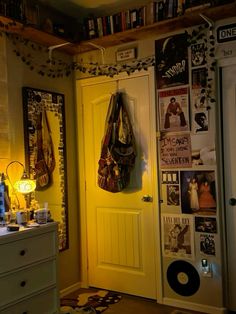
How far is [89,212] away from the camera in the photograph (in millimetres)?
3641

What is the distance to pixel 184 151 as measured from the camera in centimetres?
306

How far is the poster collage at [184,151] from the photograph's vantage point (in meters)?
2.96

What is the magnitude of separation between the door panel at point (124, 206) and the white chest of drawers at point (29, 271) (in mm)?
866

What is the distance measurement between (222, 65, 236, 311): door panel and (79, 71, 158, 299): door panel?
2.07 feet

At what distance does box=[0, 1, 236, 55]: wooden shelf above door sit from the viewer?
275 centimetres

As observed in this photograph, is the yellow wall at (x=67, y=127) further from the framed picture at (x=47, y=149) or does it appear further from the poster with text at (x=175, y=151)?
the poster with text at (x=175, y=151)

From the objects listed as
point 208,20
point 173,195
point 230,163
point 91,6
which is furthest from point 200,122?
point 91,6

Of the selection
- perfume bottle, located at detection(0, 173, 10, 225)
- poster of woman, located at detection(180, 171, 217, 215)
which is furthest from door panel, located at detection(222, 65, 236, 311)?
perfume bottle, located at detection(0, 173, 10, 225)

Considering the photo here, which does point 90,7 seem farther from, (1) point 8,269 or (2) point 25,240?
(1) point 8,269

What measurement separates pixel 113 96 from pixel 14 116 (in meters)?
0.94

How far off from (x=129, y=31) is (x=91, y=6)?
65 centimetres

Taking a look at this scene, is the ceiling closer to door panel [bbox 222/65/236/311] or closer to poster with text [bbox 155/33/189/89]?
poster with text [bbox 155/33/189/89]

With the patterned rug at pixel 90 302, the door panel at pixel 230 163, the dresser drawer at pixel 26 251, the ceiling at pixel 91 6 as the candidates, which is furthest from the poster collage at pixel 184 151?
the dresser drawer at pixel 26 251

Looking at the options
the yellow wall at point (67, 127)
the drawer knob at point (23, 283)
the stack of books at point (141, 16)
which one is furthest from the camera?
the yellow wall at point (67, 127)
